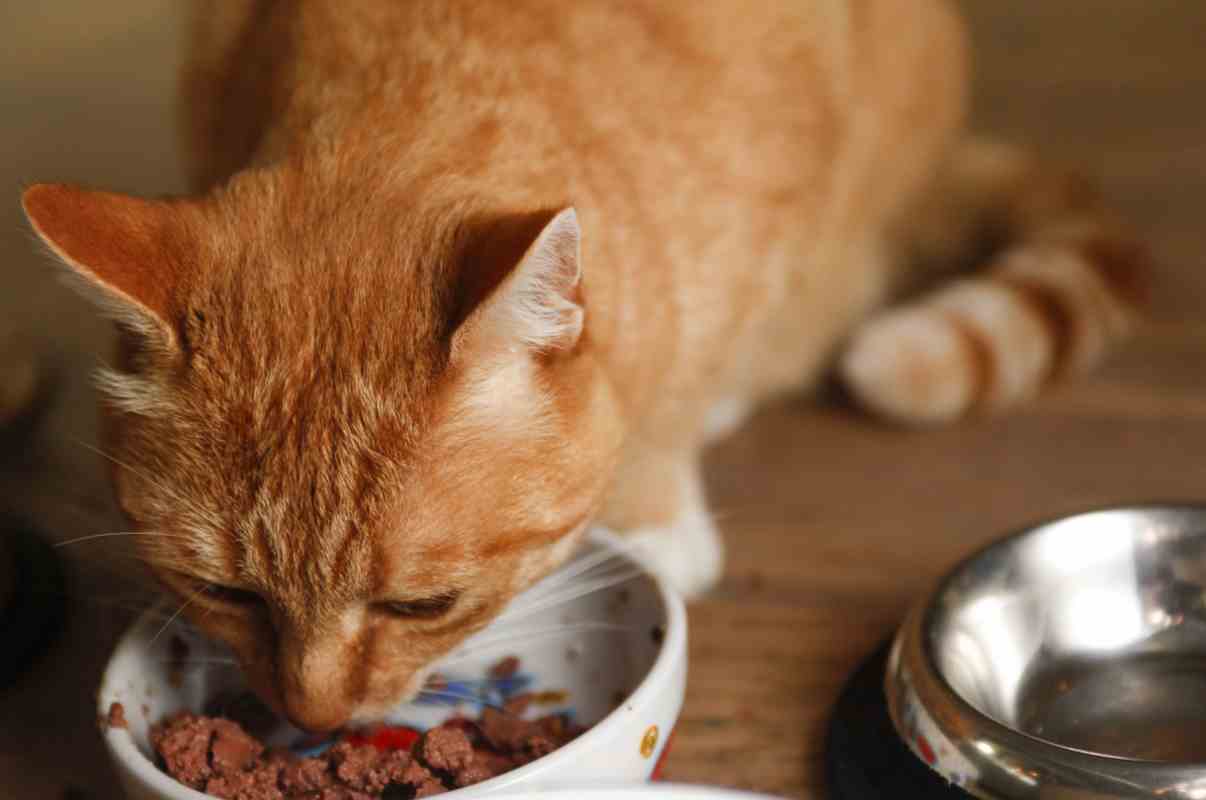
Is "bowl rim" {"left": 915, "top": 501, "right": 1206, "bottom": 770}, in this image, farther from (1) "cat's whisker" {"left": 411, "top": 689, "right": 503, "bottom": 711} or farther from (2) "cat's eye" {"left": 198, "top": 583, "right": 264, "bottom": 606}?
(2) "cat's eye" {"left": 198, "top": 583, "right": 264, "bottom": 606}

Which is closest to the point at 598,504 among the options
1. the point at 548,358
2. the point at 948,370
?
the point at 548,358

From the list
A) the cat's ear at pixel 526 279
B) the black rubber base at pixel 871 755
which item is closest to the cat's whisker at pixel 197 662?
the cat's ear at pixel 526 279

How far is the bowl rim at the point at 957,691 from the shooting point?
1075 millimetres

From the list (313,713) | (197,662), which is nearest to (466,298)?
(313,713)

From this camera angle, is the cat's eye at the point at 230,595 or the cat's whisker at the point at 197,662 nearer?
the cat's eye at the point at 230,595

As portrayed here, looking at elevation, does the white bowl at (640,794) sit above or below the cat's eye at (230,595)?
below

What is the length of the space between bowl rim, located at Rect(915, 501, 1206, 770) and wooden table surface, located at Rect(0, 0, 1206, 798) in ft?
0.68

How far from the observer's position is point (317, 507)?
1.08 meters

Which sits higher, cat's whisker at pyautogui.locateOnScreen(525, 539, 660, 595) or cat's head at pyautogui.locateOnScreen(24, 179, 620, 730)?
cat's head at pyautogui.locateOnScreen(24, 179, 620, 730)

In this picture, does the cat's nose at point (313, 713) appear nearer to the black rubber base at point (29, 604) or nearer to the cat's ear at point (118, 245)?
the cat's ear at point (118, 245)

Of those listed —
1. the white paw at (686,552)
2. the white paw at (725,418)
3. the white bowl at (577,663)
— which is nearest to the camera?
the white bowl at (577,663)

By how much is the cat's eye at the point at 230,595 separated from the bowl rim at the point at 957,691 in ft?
2.01

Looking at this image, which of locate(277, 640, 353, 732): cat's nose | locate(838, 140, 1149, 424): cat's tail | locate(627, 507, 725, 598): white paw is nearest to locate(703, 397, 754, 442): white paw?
locate(838, 140, 1149, 424): cat's tail

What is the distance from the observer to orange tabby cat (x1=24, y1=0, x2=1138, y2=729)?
42.9 inches
